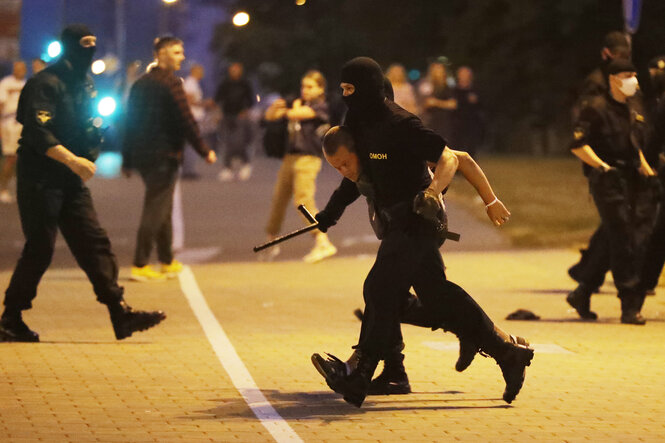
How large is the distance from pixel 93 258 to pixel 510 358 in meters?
3.28

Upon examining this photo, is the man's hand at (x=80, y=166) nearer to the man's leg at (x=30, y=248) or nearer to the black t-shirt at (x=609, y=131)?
the man's leg at (x=30, y=248)

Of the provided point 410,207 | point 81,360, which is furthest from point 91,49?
point 410,207

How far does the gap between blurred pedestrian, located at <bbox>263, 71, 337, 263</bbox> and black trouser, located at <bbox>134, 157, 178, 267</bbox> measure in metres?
1.90

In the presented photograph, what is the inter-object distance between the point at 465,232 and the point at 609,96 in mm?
8679

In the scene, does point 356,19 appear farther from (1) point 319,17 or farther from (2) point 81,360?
(2) point 81,360

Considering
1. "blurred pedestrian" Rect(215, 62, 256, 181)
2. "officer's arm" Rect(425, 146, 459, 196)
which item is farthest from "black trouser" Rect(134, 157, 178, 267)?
"blurred pedestrian" Rect(215, 62, 256, 181)

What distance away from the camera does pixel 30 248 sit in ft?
36.6

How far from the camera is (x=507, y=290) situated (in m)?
14.8

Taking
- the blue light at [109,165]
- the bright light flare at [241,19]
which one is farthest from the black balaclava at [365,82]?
the blue light at [109,165]

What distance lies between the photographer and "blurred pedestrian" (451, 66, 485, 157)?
30375mm

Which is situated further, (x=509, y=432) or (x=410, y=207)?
(x=410, y=207)

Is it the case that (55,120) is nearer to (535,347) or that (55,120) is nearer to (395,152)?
(395,152)

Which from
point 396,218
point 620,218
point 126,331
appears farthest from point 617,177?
point 396,218

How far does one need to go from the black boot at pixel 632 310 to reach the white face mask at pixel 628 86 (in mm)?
1441
